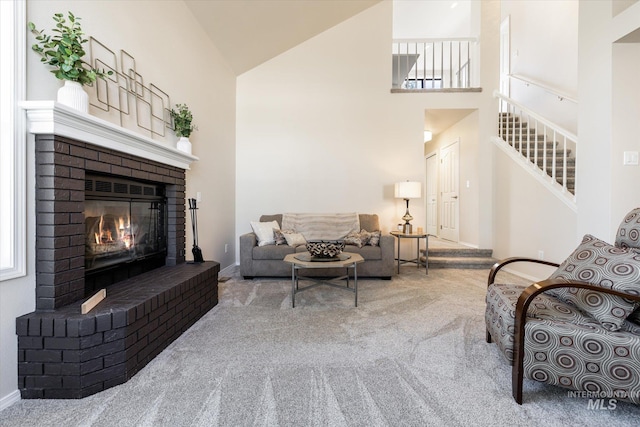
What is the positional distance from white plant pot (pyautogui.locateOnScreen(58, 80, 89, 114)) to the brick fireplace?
9 cm

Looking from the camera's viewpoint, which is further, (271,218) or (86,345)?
(271,218)

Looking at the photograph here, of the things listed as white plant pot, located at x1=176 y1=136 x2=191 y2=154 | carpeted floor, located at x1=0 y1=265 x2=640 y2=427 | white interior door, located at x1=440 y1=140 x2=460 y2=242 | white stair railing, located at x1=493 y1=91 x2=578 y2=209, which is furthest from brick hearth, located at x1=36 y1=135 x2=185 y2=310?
white interior door, located at x1=440 y1=140 x2=460 y2=242

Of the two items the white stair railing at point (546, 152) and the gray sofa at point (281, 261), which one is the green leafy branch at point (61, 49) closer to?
the gray sofa at point (281, 261)

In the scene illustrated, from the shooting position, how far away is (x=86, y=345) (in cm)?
140

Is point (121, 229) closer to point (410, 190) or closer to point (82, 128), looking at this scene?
point (82, 128)

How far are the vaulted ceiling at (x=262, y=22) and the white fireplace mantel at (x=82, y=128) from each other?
2011 mm

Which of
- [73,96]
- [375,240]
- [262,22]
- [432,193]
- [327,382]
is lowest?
[327,382]

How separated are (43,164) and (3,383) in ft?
3.58

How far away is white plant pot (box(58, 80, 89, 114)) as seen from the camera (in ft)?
5.10

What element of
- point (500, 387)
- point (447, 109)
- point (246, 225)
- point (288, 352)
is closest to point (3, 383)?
point (288, 352)

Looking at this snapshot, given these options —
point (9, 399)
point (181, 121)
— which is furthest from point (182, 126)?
point (9, 399)

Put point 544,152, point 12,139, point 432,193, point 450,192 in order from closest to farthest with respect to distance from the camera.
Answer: point 12,139, point 544,152, point 450,192, point 432,193

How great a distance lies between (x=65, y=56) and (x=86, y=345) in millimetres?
1549

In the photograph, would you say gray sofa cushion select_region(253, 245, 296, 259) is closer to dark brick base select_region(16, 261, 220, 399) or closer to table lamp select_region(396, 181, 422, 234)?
table lamp select_region(396, 181, 422, 234)
